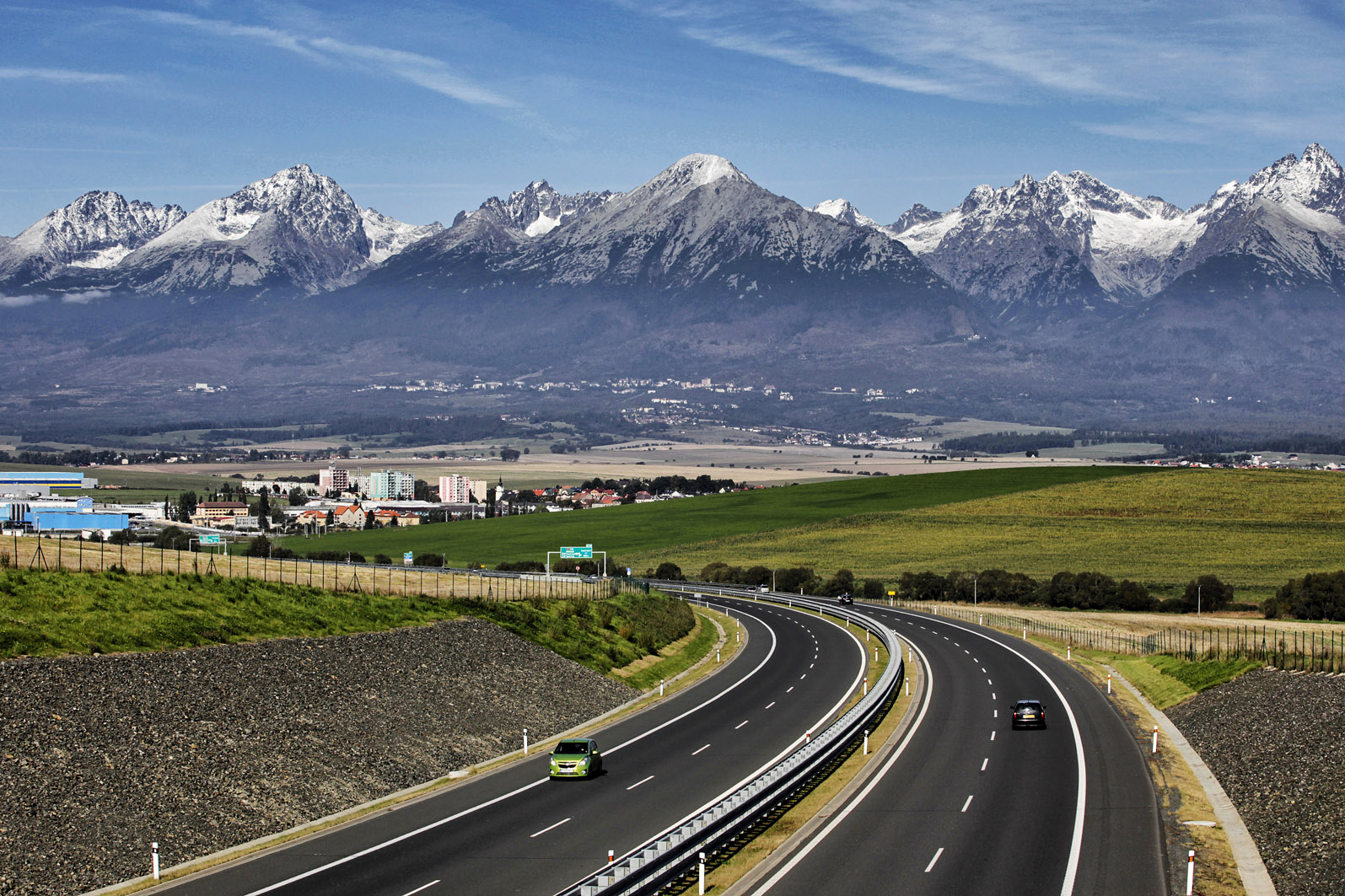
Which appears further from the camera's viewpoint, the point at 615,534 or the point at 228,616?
the point at 615,534

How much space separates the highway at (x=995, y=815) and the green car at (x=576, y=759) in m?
8.65

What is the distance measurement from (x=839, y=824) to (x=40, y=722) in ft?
73.3

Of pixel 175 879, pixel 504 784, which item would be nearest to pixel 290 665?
pixel 504 784

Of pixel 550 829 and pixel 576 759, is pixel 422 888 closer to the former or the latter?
pixel 550 829

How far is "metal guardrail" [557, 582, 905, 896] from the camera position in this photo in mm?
30219

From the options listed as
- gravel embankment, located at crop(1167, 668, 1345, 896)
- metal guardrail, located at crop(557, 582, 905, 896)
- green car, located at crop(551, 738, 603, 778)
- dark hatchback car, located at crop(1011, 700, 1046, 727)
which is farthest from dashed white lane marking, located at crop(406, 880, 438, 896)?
dark hatchback car, located at crop(1011, 700, 1046, 727)

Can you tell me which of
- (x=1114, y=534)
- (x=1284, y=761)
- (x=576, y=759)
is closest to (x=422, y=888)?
(x=576, y=759)

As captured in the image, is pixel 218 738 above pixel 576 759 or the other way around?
above

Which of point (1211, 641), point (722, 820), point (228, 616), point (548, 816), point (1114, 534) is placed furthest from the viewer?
point (1114, 534)

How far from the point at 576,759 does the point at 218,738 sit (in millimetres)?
11033

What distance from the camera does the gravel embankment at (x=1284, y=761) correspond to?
3447cm

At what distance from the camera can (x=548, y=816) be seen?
132 ft

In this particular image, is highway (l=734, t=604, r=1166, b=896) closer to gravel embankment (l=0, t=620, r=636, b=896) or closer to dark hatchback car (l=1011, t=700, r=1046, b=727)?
dark hatchback car (l=1011, t=700, r=1046, b=727)

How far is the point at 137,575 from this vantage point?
58.2 meters
